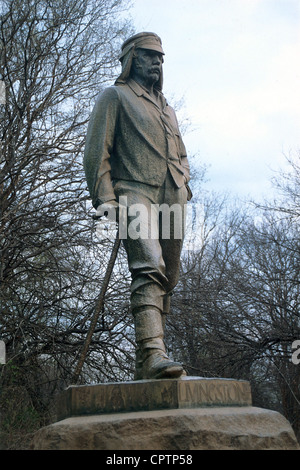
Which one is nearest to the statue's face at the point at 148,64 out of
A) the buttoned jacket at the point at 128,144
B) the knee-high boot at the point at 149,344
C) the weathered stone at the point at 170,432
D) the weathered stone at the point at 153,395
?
the buttoned jacket at the point at 128,144

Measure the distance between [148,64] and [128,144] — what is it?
2.06 feet

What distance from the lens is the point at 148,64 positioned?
4.84 meters

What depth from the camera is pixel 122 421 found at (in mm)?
3496

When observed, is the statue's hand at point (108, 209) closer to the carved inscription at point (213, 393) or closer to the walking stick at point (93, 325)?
the walking stick at point (93, 325)

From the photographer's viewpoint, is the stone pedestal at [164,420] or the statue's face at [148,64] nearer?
the stone pedestal at [164,420]

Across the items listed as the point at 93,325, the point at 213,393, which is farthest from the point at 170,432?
the point at 93,325

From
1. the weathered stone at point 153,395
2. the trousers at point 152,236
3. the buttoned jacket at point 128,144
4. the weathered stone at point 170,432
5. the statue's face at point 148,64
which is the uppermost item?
the statue's face at point 148,64

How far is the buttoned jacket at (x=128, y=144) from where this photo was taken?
458 centimetres

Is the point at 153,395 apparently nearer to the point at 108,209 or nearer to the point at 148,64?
the point at 108,209

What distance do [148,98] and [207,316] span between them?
8.96 m

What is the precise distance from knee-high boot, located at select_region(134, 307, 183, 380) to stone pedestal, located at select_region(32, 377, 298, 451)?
6.9 inches

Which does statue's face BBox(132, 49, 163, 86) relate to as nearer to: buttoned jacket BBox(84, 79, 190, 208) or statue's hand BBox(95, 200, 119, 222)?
buttoned jacket BBox(84, 79, 190, 208)

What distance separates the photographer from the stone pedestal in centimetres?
343

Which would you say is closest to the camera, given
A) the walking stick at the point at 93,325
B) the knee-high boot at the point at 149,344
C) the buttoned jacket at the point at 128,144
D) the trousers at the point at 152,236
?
the knee-high boot at the point at 149,344
